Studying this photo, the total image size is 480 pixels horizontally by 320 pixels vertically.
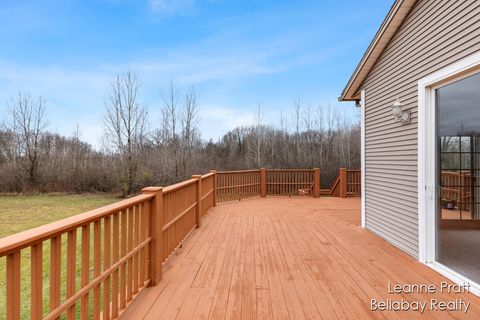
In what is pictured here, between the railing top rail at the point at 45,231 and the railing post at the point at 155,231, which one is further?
the railing post at the point at 155,231

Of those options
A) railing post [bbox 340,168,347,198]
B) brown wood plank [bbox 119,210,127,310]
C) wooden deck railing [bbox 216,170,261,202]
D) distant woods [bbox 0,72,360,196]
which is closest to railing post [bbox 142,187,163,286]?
brown wood plank [bbox 119,210,127,310]

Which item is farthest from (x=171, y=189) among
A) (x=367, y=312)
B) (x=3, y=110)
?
(x=3, y=110)

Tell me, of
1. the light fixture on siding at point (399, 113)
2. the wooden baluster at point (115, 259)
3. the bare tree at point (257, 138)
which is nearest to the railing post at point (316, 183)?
the light fixture on siding at point (399, 113)

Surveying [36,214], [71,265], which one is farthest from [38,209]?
[71,265]

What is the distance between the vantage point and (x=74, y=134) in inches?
812

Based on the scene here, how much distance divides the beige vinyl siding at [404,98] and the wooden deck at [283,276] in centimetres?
48

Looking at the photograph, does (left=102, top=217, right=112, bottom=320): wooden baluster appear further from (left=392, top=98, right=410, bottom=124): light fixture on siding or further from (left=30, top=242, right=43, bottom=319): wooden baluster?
(left=392, top=98, right=410, bottom=124): light fixture on siding

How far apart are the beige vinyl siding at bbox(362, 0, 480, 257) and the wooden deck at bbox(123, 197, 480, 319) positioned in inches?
18.8

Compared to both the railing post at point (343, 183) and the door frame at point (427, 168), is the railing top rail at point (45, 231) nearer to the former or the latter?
the door frame at point (427, 168)

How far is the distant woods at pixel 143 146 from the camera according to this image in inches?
619

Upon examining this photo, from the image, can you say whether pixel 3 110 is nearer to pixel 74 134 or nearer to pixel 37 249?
pixel 74 134

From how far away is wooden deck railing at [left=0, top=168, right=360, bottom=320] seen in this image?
1329 millimetres

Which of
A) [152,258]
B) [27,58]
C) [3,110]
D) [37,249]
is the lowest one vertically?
[152,258]

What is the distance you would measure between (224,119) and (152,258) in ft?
74.5
